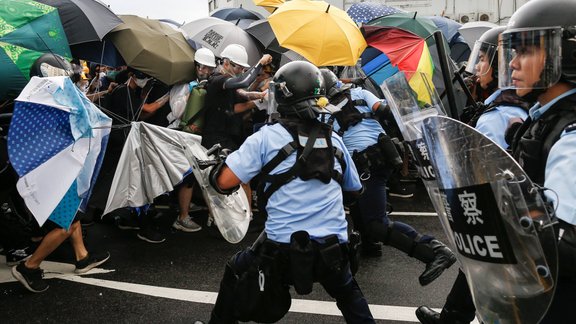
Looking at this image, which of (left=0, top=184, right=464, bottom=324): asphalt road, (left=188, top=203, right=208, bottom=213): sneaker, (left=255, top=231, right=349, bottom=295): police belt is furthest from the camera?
(left=188, top=203, right=208, bottom=213): sneaker

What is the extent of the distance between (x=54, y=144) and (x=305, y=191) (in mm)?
1927

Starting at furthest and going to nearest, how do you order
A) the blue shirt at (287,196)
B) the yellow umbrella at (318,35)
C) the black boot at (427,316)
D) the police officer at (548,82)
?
the yellow umbrella at (318,35) < the black boot at (427,316) < the blue shirt at (287,196) < the police officer at (548,82)

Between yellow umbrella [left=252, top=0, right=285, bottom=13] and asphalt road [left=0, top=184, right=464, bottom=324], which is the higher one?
yellow umbrella [left=252, top=0, right=285, bottom=13]

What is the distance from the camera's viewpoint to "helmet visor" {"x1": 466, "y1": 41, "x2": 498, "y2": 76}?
11.2 ft

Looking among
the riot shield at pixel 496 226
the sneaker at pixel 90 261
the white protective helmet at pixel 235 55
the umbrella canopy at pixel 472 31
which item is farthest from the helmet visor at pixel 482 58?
the umbrella canopy at pixel 472 31

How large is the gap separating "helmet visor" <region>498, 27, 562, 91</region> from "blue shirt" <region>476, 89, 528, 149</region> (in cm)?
127

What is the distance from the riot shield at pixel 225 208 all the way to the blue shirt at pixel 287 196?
319 millimetres

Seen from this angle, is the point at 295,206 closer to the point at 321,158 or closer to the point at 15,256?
the point at 321,158

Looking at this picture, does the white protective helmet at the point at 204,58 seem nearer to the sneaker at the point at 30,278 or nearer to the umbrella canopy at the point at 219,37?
the umbrella canopy at the point at 219,37

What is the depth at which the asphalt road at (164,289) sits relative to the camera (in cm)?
370

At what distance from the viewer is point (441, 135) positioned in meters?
1.66

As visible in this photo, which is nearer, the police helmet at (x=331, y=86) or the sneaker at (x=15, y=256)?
the police helmet at (x=331, y=86)

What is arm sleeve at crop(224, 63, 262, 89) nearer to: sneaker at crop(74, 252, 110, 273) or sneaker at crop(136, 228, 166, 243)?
sneaker at crop(136, 228, 166, 243)

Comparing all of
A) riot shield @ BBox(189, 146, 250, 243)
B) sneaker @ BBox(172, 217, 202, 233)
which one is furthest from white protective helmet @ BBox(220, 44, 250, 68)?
riot shield @ BBox(189, 146, 250, 243)
